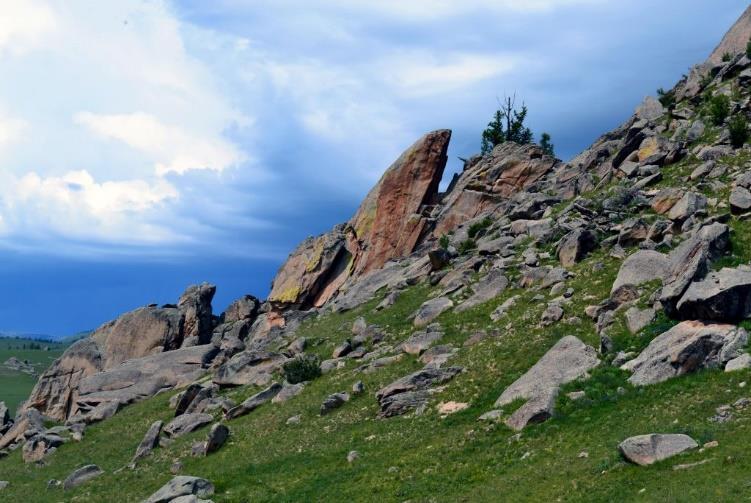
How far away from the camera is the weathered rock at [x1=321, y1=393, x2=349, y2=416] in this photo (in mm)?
41250

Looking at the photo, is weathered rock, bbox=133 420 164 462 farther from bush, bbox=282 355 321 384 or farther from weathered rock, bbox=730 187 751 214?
weathered rock, bbox=730 187 751 214

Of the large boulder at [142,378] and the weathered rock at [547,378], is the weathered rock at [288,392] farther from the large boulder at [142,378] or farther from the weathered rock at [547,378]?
the large boulder at [142,378]

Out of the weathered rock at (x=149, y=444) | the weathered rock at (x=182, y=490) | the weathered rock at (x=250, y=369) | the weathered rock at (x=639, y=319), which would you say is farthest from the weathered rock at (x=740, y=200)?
the weathered rock at (x=149, y=444)

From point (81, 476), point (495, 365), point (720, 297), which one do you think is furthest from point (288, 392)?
point (720, 297)

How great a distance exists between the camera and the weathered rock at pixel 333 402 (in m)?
41.2

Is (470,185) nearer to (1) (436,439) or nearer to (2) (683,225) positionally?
(2) (683,225)

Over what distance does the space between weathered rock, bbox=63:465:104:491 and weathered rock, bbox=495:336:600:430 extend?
3046cm

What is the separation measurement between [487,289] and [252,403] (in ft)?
69.0

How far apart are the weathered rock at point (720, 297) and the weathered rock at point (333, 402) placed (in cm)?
2183

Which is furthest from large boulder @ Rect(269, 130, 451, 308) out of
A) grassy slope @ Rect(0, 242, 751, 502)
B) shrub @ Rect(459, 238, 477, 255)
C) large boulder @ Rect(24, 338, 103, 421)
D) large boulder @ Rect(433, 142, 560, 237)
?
grassy slope @ Rect(0, 242, 751, 502)

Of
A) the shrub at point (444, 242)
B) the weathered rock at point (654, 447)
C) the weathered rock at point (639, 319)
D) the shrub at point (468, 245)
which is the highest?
the shrub at point (444, 242)

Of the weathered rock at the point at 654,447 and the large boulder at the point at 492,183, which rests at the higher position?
the large boulder at the point at 492,183

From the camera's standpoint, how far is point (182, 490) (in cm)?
3055

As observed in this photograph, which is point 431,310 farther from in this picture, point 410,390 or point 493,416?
point 493,416
